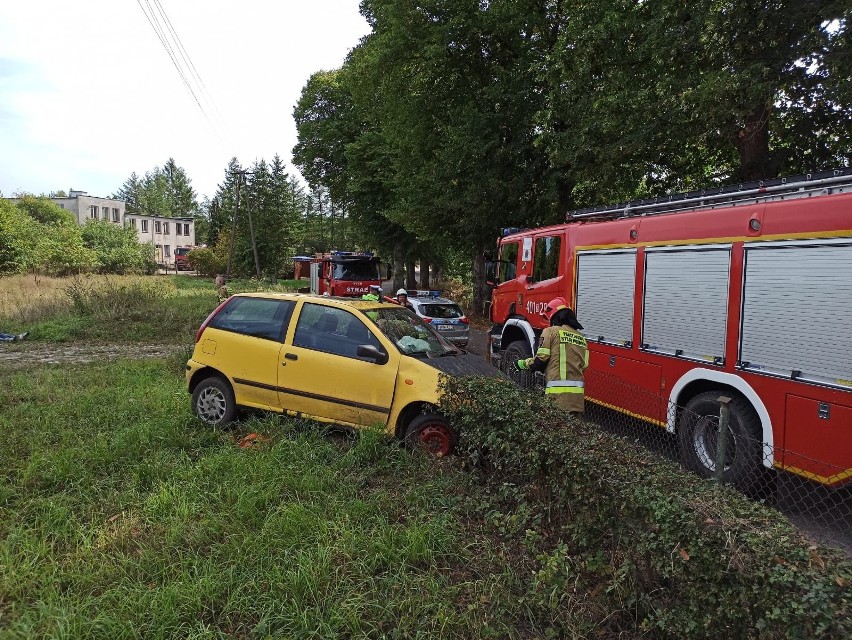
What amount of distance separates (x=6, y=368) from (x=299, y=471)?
8.73 metres

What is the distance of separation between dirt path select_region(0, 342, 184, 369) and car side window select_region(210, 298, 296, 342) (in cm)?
630

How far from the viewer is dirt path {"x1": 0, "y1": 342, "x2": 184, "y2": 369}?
35.6 feet

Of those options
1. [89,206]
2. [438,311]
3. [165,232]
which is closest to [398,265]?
[438,311]

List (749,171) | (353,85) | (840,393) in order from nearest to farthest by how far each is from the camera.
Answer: (840,393) → (749,171) → (353,85)

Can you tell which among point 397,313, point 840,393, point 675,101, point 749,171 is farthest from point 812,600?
point 749,171

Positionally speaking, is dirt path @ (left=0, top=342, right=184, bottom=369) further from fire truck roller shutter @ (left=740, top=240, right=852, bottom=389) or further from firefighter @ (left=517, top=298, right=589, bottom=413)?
fire truck roller shutter @ (left=740, top=240, right=852, bottom=389)

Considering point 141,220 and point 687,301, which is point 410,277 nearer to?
point 687,301

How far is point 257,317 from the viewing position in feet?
20.2

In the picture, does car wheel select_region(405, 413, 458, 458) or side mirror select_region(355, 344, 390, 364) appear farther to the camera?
side mirror select_region(355, 344, 390, 364)

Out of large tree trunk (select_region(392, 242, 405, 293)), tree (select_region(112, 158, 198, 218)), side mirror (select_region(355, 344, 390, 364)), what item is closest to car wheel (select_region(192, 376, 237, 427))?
side mirror (select_region(355, 344, 390, 364))

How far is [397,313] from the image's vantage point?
6281 millimetres

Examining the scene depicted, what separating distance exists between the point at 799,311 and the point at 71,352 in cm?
1384

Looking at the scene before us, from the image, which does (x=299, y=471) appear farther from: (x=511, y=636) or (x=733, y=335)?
(x=733, y=335)

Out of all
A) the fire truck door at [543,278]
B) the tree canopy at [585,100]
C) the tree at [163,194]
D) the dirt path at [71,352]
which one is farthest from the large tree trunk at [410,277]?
the tree at [163,194]
